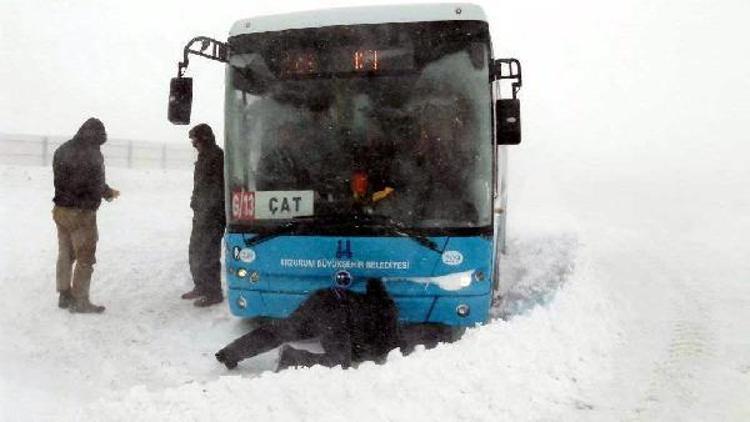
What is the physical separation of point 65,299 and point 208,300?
1.55 m

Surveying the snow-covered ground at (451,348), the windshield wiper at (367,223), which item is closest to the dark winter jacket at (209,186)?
the snow-covered ground at (451,348)

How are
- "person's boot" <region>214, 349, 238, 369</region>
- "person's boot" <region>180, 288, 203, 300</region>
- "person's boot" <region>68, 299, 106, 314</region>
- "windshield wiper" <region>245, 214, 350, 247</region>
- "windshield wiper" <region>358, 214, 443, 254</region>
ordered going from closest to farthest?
"person's boot" <region>214, 349, 238, 369</region>, "windshield wiper" <region>358, 214, 443, 254</region>, "windshield wiper" <region>245, 214, 350, 247</region>, "person's boot" <region>68, 299, 106, 314</region>, "person's boot" <region>180, 288, 203, 300</region>

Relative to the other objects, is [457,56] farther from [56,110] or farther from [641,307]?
[56,110]

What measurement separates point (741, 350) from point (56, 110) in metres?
Result: 47.8

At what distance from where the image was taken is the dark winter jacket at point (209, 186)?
826 cm

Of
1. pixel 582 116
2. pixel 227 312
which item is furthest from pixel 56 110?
pixel 227 312

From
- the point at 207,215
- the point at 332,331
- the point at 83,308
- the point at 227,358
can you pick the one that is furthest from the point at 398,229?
the point at 83,308

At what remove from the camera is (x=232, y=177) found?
6.59 m

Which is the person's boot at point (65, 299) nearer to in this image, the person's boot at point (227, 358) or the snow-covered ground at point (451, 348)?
the snow-covered ground at point (451, 348)

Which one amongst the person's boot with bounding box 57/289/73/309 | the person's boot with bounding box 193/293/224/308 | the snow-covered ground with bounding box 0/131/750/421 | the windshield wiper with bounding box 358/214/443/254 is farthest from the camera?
the person's boot with bounding box 193/293/224/308

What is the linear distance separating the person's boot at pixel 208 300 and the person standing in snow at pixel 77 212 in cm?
107

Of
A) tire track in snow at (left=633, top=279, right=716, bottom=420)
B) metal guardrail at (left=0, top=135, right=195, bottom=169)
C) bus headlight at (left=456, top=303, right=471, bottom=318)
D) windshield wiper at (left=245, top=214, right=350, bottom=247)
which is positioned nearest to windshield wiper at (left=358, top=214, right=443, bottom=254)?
windshield wiper at (left=245, top=214, right=350, bottom=247)

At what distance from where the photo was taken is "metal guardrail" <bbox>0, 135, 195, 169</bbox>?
82.3 feet

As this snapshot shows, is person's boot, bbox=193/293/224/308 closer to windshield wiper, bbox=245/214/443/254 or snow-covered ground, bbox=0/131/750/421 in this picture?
snow-covered ground, bbox=0/131/750/421
